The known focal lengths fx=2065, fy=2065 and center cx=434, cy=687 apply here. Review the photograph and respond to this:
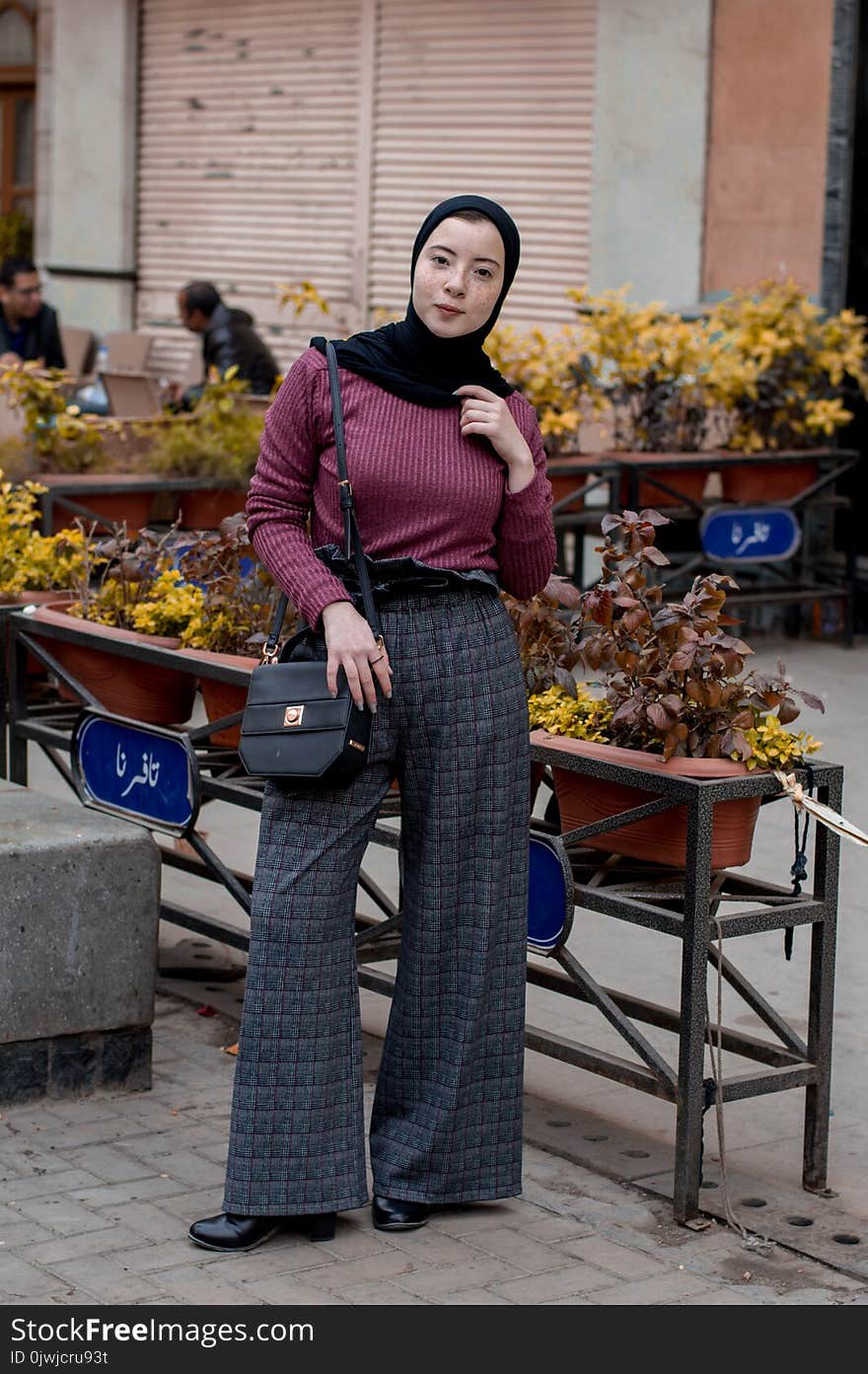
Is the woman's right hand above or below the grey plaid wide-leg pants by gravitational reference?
above

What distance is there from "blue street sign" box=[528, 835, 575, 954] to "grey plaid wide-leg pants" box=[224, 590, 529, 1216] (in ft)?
0.89

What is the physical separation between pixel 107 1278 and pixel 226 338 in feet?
25.7

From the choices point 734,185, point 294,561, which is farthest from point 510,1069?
point 734,185

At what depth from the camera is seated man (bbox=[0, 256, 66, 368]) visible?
38.5 feet

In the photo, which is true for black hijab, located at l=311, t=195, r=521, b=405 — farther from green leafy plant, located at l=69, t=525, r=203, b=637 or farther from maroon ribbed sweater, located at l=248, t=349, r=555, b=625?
green leafy plant, located at l=69, t=525, r=203, b=637

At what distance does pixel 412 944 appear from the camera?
395cm

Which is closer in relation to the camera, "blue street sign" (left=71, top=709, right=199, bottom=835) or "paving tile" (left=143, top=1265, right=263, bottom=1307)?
"paving tile" (left=143, top=1265, right=263, bottom=1307)

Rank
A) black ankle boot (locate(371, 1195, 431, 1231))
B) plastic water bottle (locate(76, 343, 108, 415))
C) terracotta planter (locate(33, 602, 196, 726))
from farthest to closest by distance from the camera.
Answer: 1. plastic water bottle (locate(76, 343, 108, 415))
2. terracotta planter (locate(33, 602, 196, 726))
3. black ankle boot (locate(371, 1195, 431, 1231))

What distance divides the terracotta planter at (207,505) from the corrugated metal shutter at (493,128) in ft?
14.0

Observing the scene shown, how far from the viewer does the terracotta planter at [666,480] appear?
973 centimetres

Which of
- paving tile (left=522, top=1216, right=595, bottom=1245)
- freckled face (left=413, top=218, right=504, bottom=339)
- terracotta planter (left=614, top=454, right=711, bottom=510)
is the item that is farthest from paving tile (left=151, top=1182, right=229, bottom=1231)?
terracotta planter (left=614, top=454, right=711, bottom=510)

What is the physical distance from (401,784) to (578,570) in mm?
6251

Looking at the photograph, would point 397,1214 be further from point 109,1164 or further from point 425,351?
point 425,351
